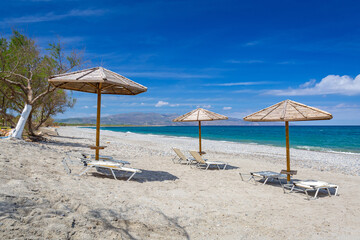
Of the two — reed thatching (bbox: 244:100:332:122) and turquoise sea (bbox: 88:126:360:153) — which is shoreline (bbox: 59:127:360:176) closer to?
reed thatching (bbox: 244:100:332:122)

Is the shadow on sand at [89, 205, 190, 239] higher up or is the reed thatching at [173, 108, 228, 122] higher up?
the reed thatching at [173, 108, 228, 122]

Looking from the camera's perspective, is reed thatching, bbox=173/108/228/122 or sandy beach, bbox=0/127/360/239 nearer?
sandy beach, bbox=0/127/360/239

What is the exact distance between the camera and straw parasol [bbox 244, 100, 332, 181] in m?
6.23

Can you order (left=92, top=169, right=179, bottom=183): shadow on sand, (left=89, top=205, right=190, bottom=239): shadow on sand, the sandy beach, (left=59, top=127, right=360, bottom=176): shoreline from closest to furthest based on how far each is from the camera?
the sandy beach
(left=89, top=205, right=190, bottom=239): shadow on sand
(left=92, top=169, right=179, bottom=183): shadow on sand
(left=59, top=127, right=360, bottom=176): shoreline

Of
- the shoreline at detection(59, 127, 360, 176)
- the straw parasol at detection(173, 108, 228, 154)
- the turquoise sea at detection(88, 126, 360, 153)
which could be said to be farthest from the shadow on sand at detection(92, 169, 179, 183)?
the turquoise sea at detection(88, 126, 360, 153)

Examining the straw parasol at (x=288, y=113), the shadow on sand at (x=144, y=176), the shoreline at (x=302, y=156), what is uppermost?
the straw parasol at (x=288, y=113)

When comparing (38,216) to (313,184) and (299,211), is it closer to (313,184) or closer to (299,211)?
(299,211)

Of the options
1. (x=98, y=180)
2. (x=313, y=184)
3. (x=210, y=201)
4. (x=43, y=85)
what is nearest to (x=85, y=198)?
(x=98, y=180)

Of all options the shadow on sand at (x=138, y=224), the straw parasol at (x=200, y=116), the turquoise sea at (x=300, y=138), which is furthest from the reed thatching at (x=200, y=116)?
the turquoise sea at (x=300, y=138)

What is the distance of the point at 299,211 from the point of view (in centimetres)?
471

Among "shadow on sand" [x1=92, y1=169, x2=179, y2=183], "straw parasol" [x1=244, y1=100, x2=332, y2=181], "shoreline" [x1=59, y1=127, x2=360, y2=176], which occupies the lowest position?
"shoreline" [x1=59, y1=127, x2=360, y2=176]

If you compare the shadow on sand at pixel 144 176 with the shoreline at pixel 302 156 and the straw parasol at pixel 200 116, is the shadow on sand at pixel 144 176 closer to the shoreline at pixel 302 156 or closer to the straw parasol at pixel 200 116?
the straw parasol at pixel 200 116

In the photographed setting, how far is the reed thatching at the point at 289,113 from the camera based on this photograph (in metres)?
6.23

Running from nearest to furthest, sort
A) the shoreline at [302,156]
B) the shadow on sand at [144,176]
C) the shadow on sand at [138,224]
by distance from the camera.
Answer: the shadow on sand at [138,224] → the shadow on sand at [144,176] → the shoreline at [302,156]
